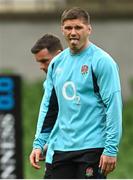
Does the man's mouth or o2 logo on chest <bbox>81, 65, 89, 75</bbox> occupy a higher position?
the man's mouth

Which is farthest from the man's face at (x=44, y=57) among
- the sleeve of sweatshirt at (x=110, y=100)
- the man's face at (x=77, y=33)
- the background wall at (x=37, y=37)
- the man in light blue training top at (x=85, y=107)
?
the background wall at (x=37, y=37)

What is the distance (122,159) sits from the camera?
607 inches

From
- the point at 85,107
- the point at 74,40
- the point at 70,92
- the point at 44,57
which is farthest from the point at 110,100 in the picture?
the point at 44,57

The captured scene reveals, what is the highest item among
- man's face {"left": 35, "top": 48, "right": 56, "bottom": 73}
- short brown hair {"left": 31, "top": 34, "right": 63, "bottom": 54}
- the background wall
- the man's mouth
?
the man's mouth

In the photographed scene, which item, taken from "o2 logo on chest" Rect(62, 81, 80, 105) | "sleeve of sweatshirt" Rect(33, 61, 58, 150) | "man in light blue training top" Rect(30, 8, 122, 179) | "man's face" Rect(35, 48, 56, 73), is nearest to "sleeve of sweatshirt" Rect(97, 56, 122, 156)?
"man in light blue training top" Rect(30, 8, 122, 179)

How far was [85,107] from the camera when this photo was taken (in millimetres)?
6582

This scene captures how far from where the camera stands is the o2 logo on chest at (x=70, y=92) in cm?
663

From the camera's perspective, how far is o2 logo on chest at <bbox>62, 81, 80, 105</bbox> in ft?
21.7

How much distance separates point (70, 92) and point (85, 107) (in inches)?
6.2

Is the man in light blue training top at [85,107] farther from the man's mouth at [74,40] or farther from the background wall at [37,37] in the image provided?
the background wall at [37,37]

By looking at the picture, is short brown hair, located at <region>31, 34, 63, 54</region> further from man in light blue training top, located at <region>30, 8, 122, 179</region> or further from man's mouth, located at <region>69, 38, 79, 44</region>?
A: man's mouth, located at <region>69, 38, 79, 44</region>

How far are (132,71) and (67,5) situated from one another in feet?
8.14

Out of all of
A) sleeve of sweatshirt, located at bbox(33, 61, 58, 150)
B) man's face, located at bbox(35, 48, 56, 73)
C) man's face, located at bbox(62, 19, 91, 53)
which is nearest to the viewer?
man's face, located at bbox(62, 19, 91, 53)

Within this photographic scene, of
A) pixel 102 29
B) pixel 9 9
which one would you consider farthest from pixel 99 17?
pixel 9 9
